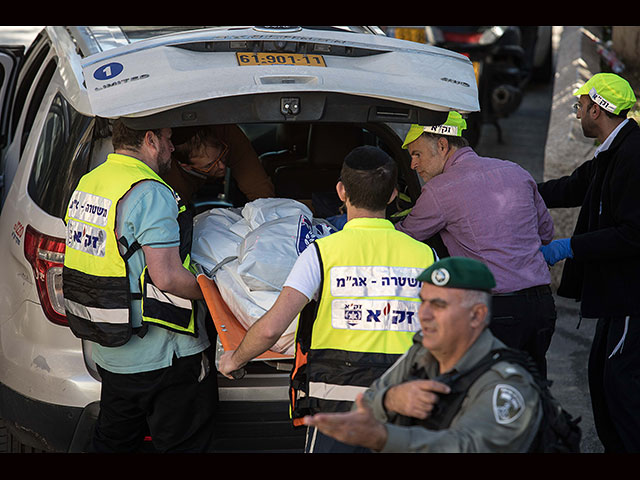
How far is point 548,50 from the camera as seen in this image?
44.6ft

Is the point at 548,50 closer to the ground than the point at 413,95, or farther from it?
closer to the ground

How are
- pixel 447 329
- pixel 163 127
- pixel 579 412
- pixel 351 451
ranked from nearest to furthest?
pixel 447 329 < pixel 351 451 < pixel 163 127 < pixel 579 412

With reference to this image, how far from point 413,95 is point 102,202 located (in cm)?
128

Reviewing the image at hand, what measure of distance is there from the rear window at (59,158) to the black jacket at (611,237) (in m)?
2.24

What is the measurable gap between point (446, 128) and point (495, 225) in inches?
19.5

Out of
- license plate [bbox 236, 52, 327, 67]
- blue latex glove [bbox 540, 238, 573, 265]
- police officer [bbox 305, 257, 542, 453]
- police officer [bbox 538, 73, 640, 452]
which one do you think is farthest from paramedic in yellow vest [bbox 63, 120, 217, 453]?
police officer [bbox 538, 73, 640, 452]

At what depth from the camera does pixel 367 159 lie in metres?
3.14

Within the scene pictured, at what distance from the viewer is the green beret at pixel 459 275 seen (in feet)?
7.84

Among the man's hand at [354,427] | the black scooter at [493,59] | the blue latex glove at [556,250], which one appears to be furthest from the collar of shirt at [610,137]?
the black scooter at [493,59]

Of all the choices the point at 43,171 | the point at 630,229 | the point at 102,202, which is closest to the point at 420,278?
the point at 102,202

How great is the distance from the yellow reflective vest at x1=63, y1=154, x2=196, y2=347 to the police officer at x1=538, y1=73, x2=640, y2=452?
6.23 feet

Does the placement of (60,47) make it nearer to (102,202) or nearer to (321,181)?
(102,202)

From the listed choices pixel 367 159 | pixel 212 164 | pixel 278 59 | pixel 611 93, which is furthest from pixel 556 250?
pixel 212 164

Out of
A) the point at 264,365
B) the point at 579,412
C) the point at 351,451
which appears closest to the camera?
the point at 351,451
